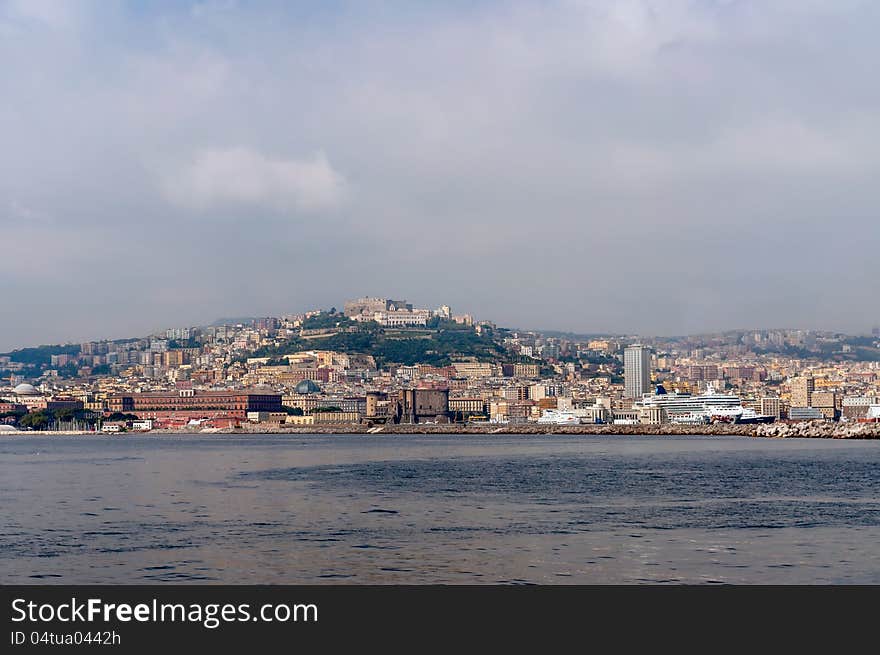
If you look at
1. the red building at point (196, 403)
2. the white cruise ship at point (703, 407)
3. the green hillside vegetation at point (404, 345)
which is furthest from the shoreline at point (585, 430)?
the green hillside vegetation at point (404, 345)

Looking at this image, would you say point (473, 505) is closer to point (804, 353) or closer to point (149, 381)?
point (149, 381)

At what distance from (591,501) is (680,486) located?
219 inches

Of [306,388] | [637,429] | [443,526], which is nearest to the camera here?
[443,526]

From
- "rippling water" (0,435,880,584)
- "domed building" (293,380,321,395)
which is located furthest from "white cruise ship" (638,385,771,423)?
"rippling water" (0,435,880,584)

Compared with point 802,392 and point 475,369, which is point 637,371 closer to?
point 475,369

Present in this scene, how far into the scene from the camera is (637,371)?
489ft

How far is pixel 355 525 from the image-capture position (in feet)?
67.4

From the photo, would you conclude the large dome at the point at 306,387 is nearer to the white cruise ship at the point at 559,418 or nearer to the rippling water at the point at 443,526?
the white cruise ship at the point at 559,418

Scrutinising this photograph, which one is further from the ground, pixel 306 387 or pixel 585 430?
pixel 306 387

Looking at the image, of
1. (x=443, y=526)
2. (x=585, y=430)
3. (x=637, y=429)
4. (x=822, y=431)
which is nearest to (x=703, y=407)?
(x=585, y=430)

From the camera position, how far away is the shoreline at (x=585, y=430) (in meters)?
81.4

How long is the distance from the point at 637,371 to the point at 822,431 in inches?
2659

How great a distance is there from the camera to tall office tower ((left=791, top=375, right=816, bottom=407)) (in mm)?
114500

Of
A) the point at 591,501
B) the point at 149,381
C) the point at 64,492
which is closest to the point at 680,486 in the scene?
the point at 591,501
